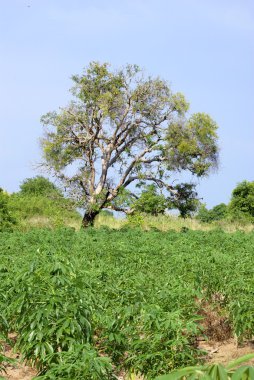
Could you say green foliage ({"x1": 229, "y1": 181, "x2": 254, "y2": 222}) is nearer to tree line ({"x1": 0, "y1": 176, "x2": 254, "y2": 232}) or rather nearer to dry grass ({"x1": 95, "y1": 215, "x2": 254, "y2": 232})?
tree line ({"x1": 0, "y1": 176, "x2": 254, "y2": 232})

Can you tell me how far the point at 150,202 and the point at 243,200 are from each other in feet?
42.3

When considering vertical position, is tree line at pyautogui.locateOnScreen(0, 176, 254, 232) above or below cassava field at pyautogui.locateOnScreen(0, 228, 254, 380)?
above

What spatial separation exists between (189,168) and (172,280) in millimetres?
27960

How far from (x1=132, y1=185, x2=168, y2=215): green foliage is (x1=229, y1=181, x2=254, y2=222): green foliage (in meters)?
10.6

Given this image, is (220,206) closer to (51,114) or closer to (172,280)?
(51,114)

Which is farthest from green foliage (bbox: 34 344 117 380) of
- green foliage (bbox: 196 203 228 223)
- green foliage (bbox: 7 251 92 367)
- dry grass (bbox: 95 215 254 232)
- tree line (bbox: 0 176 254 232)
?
green foliage (bbox: 196 203 228 223)

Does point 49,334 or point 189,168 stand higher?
point 189,168

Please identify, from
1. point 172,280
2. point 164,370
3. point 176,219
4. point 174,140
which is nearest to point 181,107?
point 174,140

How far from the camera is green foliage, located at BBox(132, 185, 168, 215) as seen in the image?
34906 millimetres

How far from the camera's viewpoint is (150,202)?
3484 cm

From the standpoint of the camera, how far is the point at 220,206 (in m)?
65.5

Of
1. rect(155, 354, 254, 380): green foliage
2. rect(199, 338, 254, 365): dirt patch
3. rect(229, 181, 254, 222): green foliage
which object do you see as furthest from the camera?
rect(229, 181, 254, 222): green foliage

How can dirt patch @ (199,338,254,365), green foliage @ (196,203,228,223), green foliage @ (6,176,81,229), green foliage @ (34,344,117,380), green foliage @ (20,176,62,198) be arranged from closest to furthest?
green foliage @ (34,344,117,380)
dirt patch @ (199,338,254,365)
green foliage @ (6,176,81,229)
green foliage @ (196,203,228,223)
green foliage @ (20,176,62,198)

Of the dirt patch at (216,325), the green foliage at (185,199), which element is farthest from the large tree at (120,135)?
the dirt patch at (216,325)
